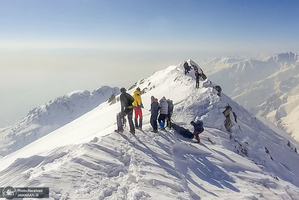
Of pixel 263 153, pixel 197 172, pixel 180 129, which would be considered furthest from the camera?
pixel 263 153

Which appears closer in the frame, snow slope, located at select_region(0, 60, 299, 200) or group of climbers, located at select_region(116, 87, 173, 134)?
snow slope, located at select_region(0, 60, 299, 200)

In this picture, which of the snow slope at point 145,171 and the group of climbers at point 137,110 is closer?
the snow slope at point 145,171

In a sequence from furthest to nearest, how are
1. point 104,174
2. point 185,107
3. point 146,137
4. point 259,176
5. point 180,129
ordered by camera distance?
point 185,107, point 180,129, point 146,137, point 259,176, point 104,174

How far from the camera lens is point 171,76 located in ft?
122

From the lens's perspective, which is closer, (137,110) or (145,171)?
(145,171)

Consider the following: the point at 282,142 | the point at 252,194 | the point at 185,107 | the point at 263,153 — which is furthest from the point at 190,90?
the point at 252,194

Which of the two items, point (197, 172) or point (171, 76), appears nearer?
point (197, 172)

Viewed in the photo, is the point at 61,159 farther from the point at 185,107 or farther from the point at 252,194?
the point at 185,107

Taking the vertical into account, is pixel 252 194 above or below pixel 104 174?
below

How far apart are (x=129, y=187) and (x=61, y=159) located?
3920 mm

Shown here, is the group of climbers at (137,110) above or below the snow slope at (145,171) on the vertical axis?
above

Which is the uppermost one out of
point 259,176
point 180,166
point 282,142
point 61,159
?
point 61,159

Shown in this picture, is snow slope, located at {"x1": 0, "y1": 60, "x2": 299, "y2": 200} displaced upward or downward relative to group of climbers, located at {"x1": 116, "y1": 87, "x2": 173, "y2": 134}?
downward

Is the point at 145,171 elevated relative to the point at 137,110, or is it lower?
lower
